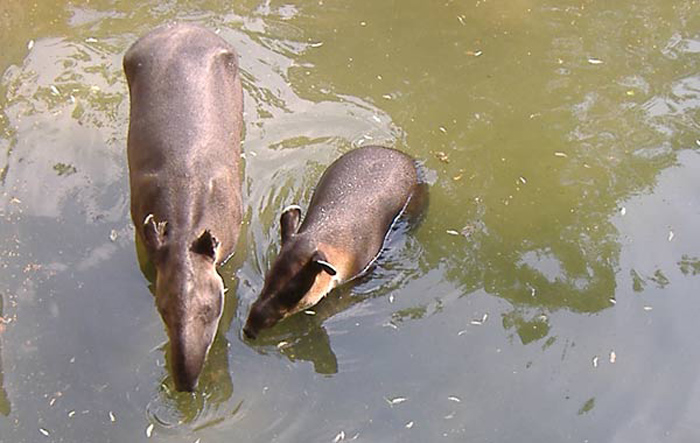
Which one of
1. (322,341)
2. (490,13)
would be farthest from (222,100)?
(490,13)

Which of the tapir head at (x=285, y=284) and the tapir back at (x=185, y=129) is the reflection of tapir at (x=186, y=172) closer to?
the tapir back at (x=185, y=129)

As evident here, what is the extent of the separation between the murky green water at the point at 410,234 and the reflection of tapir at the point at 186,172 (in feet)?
1.94

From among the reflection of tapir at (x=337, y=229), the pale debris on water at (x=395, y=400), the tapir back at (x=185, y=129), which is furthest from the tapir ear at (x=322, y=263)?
the pale debris on water at (x=395, y=400)

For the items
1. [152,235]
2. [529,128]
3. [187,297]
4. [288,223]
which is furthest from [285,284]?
[529,128]

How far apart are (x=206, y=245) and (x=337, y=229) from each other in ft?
4.20

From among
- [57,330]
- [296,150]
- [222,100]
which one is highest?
[222,100]

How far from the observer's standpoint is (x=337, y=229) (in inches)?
275

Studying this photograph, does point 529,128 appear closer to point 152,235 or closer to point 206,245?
point 206,245

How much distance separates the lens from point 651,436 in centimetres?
624

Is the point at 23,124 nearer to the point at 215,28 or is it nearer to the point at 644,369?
the point at 215,28

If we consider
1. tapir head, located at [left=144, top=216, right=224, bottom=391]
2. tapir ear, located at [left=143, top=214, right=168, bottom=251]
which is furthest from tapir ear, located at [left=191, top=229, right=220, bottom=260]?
tapir ear, located at [left=143, top=214, right=168, bottom=251]

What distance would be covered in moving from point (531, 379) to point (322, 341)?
1.54 meters

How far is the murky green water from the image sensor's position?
6.33m

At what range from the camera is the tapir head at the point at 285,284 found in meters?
6.41
